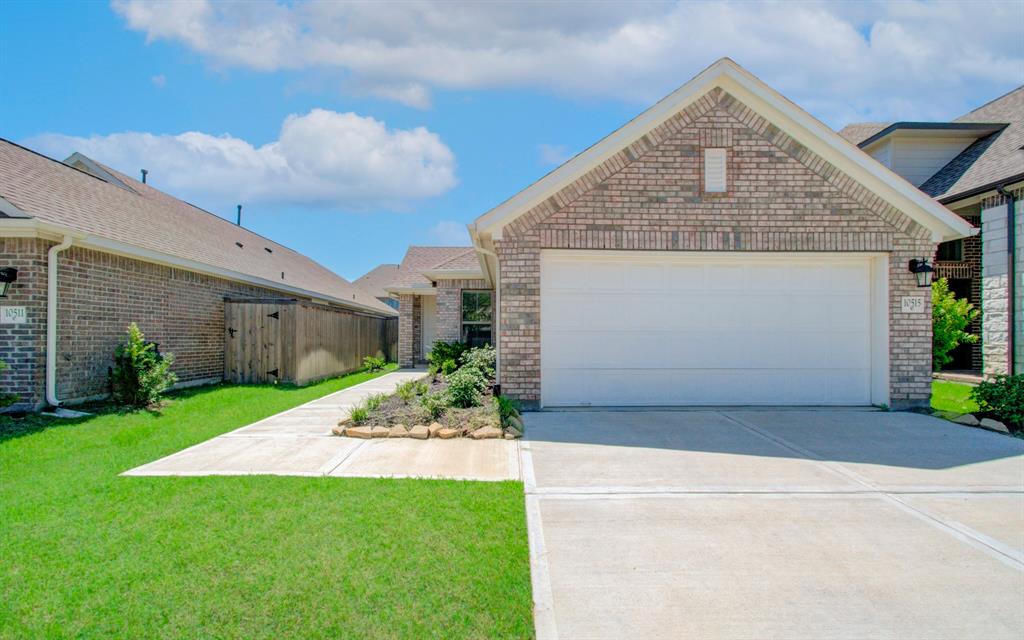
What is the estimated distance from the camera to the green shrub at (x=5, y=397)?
7871mm

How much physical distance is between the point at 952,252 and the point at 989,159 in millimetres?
2496

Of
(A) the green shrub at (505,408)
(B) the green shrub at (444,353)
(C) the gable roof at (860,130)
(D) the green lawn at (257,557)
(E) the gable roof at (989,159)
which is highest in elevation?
(C) the gable roof at (860,130)

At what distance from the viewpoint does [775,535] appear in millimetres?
4199

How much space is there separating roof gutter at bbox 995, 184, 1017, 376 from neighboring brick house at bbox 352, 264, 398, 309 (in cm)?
3607

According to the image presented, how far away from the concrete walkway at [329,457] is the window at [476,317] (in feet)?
31.5

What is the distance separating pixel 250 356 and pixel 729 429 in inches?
431

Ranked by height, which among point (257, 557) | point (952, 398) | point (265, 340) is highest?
point (265, 340)

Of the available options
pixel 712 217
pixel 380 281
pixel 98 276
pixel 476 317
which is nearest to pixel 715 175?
pixel 712 217

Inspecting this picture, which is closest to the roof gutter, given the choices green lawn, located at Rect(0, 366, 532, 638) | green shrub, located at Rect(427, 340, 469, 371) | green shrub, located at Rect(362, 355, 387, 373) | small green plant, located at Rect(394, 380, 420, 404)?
green shrub, located at Rect(427, 340, 469, 371)

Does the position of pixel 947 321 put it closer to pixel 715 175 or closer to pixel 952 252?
pixel 952 252

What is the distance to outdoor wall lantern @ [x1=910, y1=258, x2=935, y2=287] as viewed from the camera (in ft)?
29.9

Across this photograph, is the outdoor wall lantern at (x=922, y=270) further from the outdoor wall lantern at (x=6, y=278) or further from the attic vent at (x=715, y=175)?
the outdoor wall lantern at (x=6, y=278)

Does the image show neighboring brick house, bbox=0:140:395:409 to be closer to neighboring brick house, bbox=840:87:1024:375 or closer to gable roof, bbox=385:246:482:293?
gable roof, bbox=385:246:482:293

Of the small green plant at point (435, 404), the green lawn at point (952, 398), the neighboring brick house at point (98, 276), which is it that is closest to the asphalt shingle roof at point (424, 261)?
the neighboring brick house at point (98, 276)
